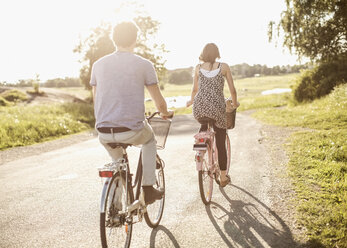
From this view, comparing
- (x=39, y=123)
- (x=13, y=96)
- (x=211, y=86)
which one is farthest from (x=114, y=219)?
(x=13, y=96)

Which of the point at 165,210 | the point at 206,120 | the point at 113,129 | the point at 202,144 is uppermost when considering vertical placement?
the point at 113,129

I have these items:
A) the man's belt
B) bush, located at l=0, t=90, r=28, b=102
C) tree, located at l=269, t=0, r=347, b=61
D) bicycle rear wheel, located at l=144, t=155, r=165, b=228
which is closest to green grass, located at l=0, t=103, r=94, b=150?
bush, located at l=0, t=90, r=28, b=102

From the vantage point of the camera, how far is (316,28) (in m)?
19.4

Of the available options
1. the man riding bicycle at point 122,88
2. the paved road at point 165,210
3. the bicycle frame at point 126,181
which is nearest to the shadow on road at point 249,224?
the paved road at point 165,210

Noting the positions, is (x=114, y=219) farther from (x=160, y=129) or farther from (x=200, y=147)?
(x=200, y=147)

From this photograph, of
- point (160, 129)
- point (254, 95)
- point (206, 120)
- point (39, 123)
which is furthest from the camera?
point (254, 95)

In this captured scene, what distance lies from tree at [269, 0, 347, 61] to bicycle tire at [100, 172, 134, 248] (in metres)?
18.9

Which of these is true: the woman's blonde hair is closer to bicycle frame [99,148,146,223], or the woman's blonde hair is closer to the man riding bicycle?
the man riding bicycle

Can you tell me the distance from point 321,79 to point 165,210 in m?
18.6

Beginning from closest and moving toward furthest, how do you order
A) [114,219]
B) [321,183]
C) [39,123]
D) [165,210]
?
[114,219]
[165,210]
[321,183]
[39,123]

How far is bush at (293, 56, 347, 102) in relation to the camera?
19000mm

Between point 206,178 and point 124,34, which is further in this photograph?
point 206,178

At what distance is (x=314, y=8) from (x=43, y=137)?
16.6 meters

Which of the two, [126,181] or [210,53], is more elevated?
[210,53]
